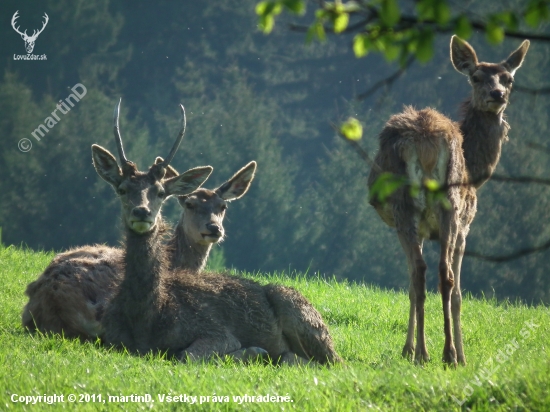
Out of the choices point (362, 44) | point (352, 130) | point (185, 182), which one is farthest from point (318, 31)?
point (185, 182)

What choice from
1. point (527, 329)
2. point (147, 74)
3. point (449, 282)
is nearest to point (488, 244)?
point (147, 74)

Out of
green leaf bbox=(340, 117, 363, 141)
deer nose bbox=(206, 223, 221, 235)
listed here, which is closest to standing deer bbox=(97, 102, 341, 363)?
deer nose bbox=(206, 223, 221, 235)

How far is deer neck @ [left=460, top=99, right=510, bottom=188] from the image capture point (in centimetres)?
920

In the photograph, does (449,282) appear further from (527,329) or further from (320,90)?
(320,90)

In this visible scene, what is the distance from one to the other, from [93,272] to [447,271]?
3.39 metres

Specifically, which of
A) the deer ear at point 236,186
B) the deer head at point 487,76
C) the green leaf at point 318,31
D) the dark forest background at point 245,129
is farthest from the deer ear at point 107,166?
the dark forest background at point 245,129

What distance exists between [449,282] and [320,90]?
4042 centimetres

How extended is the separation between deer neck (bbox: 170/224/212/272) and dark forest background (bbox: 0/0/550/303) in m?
26.4

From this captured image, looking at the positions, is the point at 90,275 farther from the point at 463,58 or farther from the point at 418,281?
the point at 463,58

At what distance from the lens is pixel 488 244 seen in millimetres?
36969

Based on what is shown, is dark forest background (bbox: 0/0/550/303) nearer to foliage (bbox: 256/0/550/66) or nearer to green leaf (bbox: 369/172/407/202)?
foliage (bbox: 256/0/550/66)

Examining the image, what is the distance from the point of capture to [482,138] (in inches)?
367

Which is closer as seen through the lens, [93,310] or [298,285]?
[93,310]

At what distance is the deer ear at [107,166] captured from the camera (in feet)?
26.7
